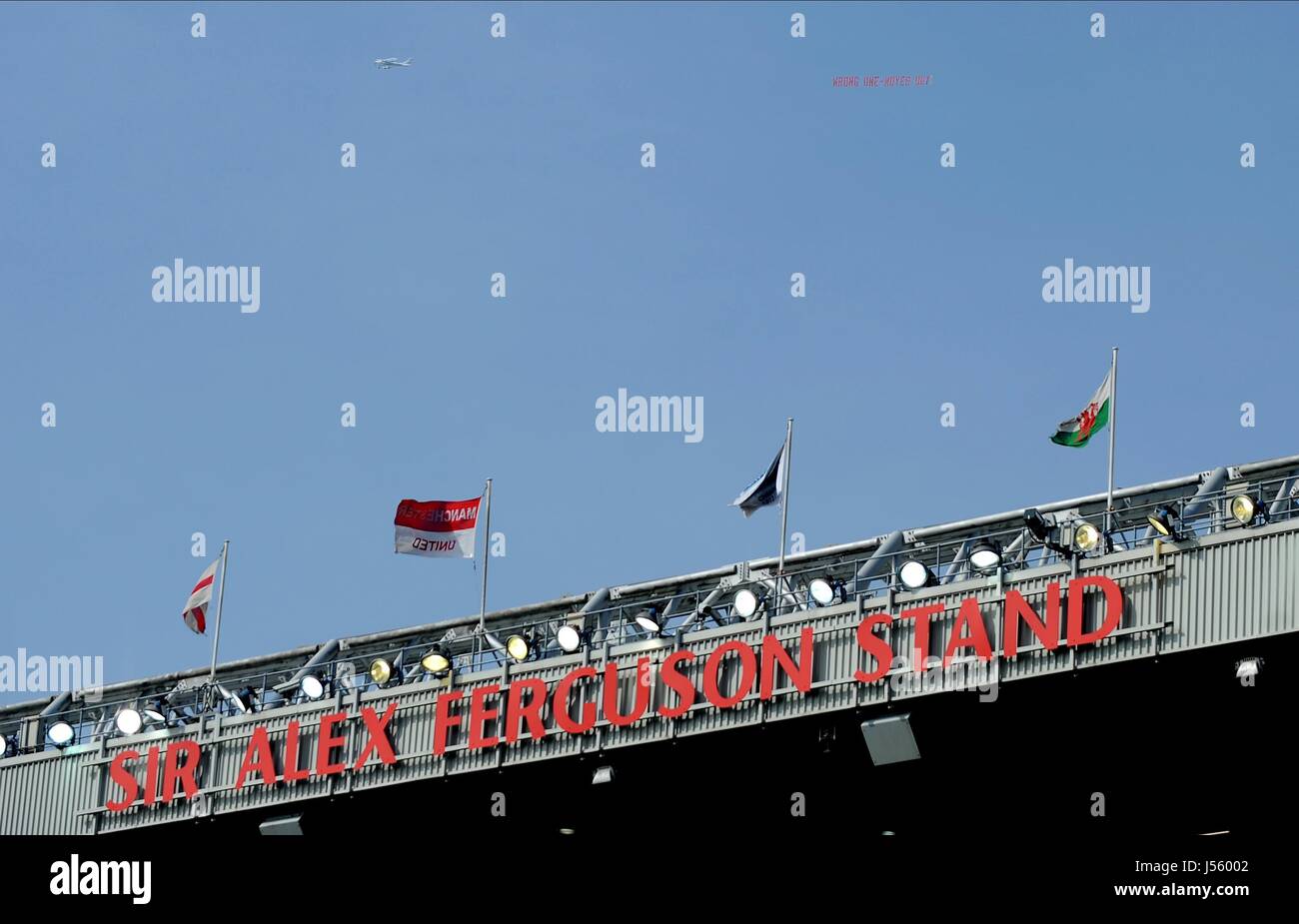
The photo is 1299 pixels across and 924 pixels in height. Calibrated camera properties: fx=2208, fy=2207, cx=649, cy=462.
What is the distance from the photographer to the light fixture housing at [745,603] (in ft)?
162

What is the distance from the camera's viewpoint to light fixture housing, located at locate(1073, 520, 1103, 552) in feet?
147

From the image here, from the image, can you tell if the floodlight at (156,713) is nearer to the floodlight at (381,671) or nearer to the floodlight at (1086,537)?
the floodlight at (381,671)

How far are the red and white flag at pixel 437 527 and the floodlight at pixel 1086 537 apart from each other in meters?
17.3

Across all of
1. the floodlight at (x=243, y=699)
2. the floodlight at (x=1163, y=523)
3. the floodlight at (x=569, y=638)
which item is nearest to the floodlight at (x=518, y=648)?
the floodlight at (x=569, y=638)

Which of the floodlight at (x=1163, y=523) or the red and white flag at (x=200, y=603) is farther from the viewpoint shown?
the red and white flag at (x=200, y=603)

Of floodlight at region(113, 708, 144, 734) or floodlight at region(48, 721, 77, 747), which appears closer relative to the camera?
floodlight at region(113, 708, 144, 734)

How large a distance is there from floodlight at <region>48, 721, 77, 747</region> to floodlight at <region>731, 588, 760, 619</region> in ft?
67.8

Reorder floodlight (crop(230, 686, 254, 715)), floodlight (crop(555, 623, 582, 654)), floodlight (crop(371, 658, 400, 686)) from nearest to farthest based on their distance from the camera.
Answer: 1. floodlight (crop(555, 623, 582, 654))
2. floodlight (crop(371, 658, 400, 686))
3. floodlight (crop(230, 686, 254, 715))

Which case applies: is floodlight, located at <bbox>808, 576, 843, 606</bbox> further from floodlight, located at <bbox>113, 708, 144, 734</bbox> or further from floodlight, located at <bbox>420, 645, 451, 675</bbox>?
floodlight, located at <bbox>113, 708, 144, 734</bbox>

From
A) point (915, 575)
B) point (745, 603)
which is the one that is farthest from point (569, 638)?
point (915, 575)

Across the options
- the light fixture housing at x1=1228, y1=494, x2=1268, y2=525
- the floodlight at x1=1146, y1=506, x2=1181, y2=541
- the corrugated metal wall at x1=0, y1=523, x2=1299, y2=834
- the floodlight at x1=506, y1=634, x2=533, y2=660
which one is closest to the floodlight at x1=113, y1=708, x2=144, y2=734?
the corrugated metal wall at x1=0, y1=523, x2=1299, y2=834

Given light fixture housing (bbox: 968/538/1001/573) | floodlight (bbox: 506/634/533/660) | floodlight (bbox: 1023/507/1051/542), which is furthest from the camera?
floodlight (bbox: 506/634/533/660)
